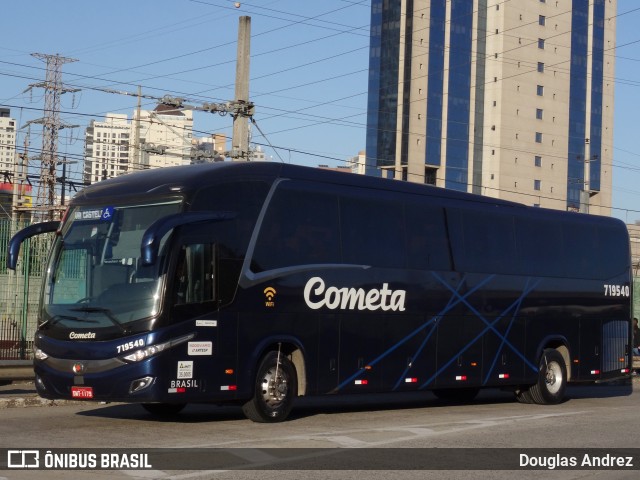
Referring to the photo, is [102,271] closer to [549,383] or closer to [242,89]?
[549,383]

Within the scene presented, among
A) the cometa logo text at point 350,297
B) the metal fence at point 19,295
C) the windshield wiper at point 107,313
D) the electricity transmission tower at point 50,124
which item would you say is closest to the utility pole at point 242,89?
the metal fence at point 19,295

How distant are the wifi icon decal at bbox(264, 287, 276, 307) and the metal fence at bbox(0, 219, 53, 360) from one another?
11.8 m

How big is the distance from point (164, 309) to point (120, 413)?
325cm

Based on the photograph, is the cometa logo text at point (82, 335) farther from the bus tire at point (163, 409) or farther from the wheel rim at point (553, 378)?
the wheel rim at point (553, 378)

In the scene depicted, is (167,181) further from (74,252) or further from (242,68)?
(242,68)

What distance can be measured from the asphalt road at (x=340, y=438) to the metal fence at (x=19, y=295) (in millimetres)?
8773

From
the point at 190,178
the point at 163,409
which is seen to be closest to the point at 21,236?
the point at 190,178

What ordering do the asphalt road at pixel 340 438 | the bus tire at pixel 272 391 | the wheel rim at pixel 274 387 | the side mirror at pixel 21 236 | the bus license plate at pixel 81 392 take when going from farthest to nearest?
the wheel rim at pixel 274 387 < the bus tire at pixel 272 391 < the side mirror at pixel 21 236 < the bus license plate at pixel 81 392 < the asphalt road at pixel 340 438

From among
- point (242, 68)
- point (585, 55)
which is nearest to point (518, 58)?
point (585, 55)

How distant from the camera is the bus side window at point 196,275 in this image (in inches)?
585

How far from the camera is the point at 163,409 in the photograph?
55.8ft

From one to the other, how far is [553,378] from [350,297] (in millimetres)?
6317

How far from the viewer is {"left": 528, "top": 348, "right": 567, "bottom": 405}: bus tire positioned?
70.9ft

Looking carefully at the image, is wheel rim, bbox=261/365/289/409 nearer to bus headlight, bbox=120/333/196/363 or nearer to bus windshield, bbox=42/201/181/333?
bus headlight, bbox=120/333/196/363
